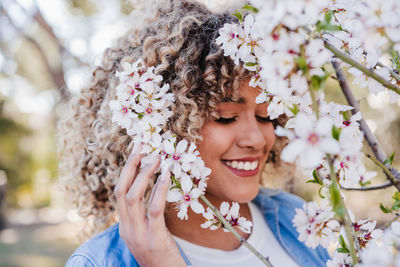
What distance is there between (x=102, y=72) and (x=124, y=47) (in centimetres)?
14

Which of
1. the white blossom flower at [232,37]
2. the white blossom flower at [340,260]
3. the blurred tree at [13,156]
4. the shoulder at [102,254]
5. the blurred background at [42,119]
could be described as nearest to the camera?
the white blossom flower at [340,260]

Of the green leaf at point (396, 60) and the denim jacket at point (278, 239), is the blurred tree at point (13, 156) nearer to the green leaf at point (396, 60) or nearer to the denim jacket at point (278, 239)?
the denim jacket at point (278, 239)

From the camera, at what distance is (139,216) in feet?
3.01

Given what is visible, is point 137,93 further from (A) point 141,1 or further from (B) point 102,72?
(A) point 141,1

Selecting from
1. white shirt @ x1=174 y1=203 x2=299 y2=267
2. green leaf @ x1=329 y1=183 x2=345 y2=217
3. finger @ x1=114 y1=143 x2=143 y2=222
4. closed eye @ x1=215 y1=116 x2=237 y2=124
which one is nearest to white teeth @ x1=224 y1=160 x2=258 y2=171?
closed eye @ x1=215 y1=116 x2=237 y2=124

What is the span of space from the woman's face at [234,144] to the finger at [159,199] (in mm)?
392

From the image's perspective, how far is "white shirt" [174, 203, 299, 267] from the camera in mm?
1356

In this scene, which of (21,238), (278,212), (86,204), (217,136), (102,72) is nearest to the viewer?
(217,136)

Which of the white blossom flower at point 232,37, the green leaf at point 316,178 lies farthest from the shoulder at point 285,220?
the white blossom flower at point 232,37

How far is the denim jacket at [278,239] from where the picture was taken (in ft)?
3.96

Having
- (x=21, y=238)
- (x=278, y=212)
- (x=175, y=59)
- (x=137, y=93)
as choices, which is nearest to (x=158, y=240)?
(x=137, y=93)

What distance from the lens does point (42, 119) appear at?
11492 millimetres

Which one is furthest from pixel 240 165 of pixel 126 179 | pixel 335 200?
pixel 335 200

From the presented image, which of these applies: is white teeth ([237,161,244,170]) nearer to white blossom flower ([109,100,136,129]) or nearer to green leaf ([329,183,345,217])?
white blossom flower ([109,100,136,129])
